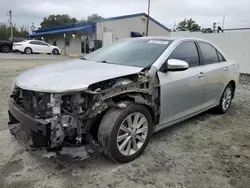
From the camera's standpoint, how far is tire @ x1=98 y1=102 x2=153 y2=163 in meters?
2.61

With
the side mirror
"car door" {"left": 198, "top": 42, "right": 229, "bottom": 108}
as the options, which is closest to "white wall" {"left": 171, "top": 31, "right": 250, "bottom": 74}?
"car door" {"left": 198, "top": 42, "right": 229, "bottom": 108}

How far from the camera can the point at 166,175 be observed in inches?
106

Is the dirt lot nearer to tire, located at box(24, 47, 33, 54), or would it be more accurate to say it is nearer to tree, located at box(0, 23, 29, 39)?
tire, located at box(24, 47, 33, 54)

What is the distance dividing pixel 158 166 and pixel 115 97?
989mm

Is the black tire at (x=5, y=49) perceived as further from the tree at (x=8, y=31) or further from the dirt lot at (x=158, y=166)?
the tree at (x=8, y=31)

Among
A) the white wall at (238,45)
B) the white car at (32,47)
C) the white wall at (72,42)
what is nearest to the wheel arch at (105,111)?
the white wall at (238,45)

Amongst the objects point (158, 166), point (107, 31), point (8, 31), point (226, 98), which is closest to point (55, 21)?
point (8, 31)

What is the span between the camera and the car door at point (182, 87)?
3216 mm

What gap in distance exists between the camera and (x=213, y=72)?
416 centimetres

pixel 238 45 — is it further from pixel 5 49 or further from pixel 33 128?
pixel 5 49

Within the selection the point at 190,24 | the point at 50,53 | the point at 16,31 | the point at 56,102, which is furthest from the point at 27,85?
the point at 16,31

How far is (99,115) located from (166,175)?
1.03m

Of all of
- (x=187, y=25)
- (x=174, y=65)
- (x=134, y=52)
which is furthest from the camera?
(x=187, y=25)

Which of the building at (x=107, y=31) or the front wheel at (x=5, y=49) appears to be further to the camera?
the front wheel at (x=5, y=49)
